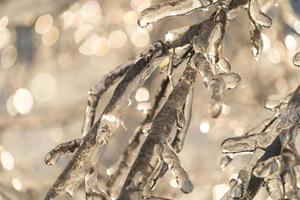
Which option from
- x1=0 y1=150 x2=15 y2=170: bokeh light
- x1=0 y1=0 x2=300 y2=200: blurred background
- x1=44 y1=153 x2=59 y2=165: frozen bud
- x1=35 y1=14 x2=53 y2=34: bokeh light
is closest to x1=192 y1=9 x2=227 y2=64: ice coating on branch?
x1=44 y1=153 x2=59 y2=165: frozen bud

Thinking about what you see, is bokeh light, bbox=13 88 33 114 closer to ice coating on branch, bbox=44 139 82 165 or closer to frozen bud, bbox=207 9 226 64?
ice coating on branch, bbox=44 139 82 165

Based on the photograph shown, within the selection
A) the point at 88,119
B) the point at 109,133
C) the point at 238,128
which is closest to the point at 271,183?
the point at 109,133

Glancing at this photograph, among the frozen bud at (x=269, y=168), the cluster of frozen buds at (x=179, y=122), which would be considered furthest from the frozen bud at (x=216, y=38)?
the frozen bud at (x=269, y=168)

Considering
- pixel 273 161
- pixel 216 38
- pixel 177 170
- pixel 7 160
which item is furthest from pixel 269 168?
pixel 7 160

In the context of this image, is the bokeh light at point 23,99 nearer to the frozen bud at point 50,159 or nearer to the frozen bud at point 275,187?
the frozen bud at point 50,159

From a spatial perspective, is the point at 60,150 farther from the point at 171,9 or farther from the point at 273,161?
the point at 273,161

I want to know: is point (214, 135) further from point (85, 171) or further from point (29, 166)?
point (85, 171)
